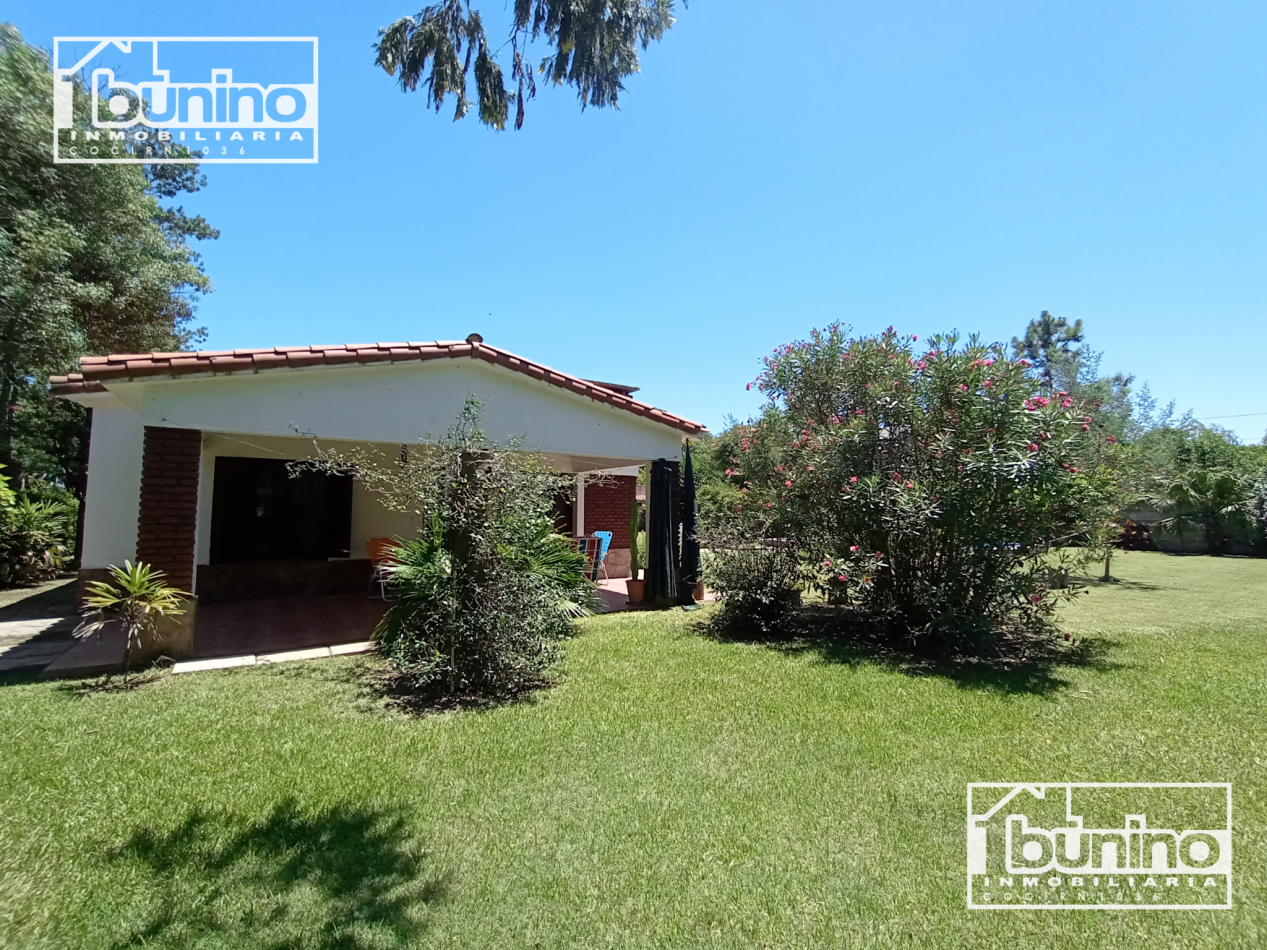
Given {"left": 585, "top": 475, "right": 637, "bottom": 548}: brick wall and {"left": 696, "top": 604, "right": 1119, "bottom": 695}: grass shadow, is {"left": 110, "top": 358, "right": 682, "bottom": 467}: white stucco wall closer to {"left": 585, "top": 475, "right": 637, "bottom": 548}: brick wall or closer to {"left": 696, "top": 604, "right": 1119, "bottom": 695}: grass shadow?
{"left": 696, "top": 604, "right": 1119, "bottom": 695}: grass shadow

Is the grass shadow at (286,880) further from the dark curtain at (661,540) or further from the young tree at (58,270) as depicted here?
the young tree at (58,270)

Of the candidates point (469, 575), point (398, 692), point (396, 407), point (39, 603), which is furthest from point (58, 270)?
point (469, 575)

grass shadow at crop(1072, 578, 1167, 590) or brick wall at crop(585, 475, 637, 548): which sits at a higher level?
brick wall at crop(585, 475, 637, 548)

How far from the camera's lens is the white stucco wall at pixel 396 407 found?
8.05 meters

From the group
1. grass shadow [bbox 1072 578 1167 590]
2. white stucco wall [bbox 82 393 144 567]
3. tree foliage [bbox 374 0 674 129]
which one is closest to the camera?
tree foliage [bbox 374 0 674 129]

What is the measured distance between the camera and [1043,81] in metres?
9.90

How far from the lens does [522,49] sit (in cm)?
659

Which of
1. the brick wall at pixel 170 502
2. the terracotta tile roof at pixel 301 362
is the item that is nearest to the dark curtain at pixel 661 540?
the terracotta tile roof at pixel 301 362

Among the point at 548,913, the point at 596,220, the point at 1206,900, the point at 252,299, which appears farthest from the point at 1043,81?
the point at 252,299

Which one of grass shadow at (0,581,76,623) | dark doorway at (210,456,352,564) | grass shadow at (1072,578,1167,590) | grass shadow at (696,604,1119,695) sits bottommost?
grass shadow at (0,581,76,623)

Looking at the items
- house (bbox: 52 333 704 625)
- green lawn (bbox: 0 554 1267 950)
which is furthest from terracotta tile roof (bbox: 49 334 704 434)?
green lawn (bbox: 0 554 1267 950)

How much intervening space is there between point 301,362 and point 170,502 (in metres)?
2.42

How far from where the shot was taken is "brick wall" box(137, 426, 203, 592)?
762cm

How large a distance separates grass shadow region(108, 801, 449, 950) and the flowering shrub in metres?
7.03
